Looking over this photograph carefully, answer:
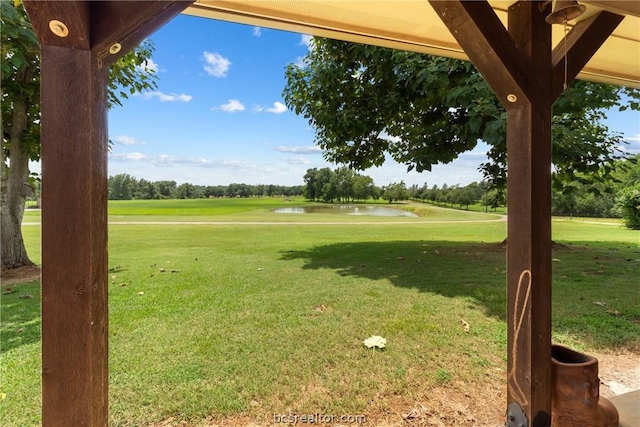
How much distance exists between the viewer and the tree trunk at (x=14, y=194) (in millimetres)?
4586

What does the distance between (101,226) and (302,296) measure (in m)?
2.81

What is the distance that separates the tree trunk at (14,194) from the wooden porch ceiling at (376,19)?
15.6 ft

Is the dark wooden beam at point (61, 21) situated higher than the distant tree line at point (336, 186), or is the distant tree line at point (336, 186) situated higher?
the distant tree line at point (336, 186)

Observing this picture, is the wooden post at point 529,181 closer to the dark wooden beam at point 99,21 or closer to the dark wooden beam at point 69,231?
the dark wooden beam at point 99,21

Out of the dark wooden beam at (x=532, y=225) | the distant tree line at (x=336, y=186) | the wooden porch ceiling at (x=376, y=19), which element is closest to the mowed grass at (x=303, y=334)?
the dark wooden beam at (x=532, y=225)

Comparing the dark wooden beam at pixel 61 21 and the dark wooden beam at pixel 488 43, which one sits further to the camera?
the dark wooden beam at pixel 488 43

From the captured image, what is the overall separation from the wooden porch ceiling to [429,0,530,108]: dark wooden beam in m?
0.51

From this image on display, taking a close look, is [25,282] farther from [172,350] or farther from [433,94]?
[433,94]

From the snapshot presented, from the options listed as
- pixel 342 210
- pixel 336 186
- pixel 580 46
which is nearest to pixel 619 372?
pixel 580 46

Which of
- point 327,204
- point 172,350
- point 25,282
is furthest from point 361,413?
point 327,204

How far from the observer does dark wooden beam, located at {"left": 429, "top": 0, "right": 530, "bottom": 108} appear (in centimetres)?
122

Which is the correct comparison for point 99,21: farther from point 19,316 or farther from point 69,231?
point 19,316

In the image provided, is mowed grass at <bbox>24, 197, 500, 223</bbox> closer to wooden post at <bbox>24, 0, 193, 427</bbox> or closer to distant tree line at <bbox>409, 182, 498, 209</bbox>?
distant tree line at <bbox>409, 182, 498, 209</bbox>

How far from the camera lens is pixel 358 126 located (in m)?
5.32
